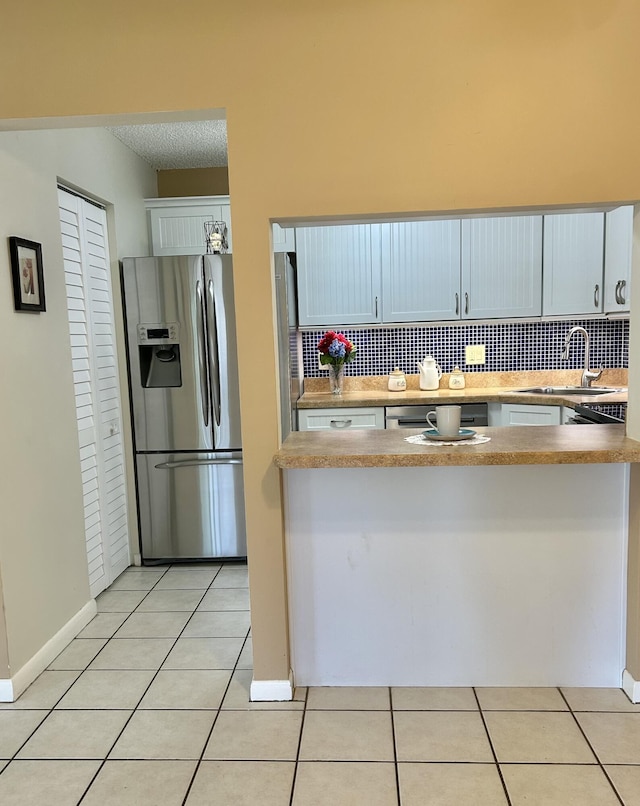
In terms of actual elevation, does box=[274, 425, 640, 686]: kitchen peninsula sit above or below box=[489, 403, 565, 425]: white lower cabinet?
below

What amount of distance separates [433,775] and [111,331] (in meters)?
2.71

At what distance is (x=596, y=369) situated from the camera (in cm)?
424

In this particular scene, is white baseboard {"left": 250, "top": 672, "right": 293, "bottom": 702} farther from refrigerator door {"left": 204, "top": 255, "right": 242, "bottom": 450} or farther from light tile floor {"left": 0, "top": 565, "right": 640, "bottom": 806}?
refrigerator door {"left": 204, "top": 255, "right": 242, "bottom": 450}

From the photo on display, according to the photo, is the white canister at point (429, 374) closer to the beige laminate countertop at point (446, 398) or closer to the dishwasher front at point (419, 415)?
the beige laminate countertop at point (446, 398)

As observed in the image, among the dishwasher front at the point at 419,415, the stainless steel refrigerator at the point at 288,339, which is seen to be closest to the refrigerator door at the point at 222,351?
the stainless steel refrigerator at the point at 288,339

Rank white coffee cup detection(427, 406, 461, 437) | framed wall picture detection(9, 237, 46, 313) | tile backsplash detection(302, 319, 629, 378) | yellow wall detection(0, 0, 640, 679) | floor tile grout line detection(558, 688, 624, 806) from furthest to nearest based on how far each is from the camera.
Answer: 1. tile backsplash detection(302, 319, 629, 378)
2. framed wall picture detection(9, 237, 46, 313)
3. white coffee cup detection(427, 406, 461, 437)
4. yellow wall detection(0, 0, 640, 679)
5. floor tile grout line detection(558, 688, 624, 806)

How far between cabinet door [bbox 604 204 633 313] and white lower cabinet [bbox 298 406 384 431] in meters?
1.53

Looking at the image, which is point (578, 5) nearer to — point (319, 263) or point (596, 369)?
point (319, 263)

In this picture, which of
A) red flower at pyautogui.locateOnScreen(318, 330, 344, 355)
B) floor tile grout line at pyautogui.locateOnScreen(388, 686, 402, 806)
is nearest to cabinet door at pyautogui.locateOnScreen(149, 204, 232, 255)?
red flower at pyautogui.locateOnScreen(318, 330, 344, 355)

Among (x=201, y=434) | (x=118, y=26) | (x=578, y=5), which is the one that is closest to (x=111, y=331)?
(x=201, y=434)

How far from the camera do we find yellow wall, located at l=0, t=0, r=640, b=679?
197cm

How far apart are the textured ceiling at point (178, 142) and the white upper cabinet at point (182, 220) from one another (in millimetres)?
299

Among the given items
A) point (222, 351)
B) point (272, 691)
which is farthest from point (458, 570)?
point (222, 351)

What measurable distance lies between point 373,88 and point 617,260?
7.62 feet
